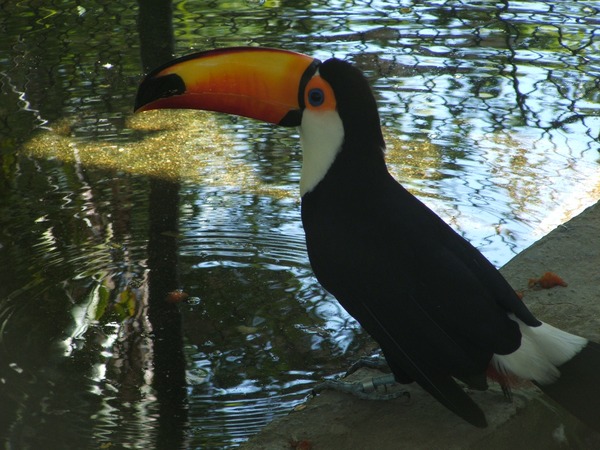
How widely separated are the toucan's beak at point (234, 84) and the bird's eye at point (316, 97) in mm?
64

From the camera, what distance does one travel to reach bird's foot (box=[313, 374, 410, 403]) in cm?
264

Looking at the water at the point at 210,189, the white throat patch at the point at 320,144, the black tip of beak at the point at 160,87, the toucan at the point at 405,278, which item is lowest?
the water at the point at 210,189

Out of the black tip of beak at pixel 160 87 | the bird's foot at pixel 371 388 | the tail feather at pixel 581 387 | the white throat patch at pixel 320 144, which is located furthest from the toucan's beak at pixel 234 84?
the tail feather at pixel 581 387

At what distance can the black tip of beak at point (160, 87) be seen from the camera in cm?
290

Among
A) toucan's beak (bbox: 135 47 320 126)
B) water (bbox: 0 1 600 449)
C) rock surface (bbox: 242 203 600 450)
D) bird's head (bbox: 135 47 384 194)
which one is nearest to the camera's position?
rock surface (bbox: 242 203 600 450)

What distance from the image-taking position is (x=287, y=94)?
2.79 m

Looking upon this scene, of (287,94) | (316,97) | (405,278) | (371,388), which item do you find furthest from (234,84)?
(371,388)

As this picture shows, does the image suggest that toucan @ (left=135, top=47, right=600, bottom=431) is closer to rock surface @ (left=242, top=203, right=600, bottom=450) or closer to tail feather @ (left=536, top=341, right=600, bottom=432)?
tail feather @ (left=536, top=341, right=600, bottom=432)

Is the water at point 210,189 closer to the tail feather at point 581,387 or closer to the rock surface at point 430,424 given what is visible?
the rock surface at point 430,424

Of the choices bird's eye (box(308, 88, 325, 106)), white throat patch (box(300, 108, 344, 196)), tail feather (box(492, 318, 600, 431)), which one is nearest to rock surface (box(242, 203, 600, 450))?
tail feather (box(492, 318, 600, 431))

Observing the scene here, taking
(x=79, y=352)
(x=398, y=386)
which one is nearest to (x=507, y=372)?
(x=398, y=386)

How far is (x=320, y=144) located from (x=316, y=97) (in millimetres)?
149

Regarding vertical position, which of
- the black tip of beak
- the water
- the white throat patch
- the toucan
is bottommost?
the water

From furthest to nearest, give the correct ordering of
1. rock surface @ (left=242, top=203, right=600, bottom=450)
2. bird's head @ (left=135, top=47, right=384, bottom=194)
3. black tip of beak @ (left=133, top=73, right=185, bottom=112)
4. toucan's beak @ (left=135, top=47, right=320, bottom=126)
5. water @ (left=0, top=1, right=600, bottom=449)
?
1. water @ (left=0, top=1, right=600, bottom=449)
2. black tip of beak @ (left=133, top=73, right=185, bottom=112)
3. toucan's beak @ (left=135, top=47, right=320, bottom=126)
4. bird's head @ (left=135, top=47, right=384, bottom=194)
5. rock surface @ (left=242, top=203, right=600, bottom=450)
